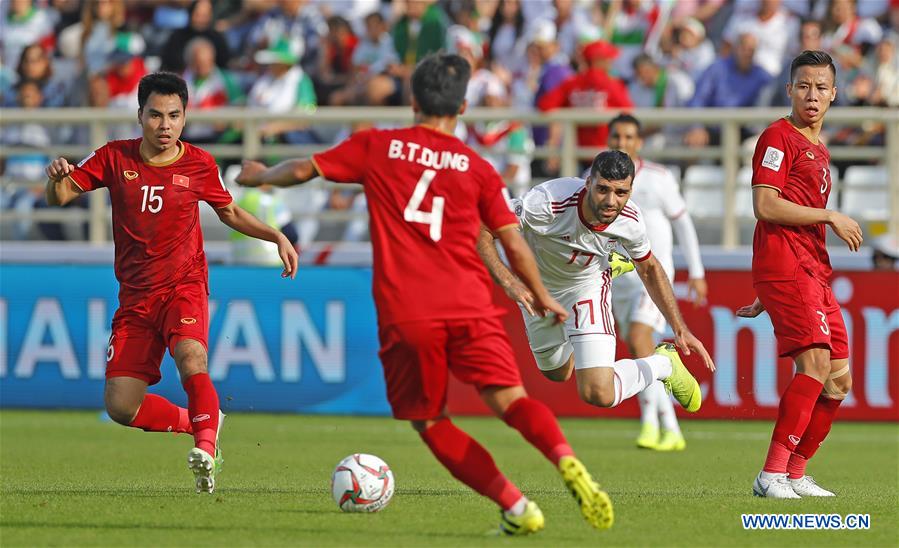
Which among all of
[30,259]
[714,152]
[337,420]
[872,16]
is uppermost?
[872,16]

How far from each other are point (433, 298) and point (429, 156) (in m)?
0.63

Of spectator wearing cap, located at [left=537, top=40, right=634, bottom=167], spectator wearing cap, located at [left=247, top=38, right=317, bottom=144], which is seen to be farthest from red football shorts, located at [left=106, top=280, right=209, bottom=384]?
spectator wearing cap, located at [left=247, top=38, right=317, bottom=144]

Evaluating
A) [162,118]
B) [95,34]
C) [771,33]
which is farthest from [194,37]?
[162,118]

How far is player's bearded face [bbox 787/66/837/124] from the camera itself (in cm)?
851

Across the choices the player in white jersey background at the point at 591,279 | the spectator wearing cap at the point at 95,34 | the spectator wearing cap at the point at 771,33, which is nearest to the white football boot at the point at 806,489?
the player in white jersey background at the point at 591,279

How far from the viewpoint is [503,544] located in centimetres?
673

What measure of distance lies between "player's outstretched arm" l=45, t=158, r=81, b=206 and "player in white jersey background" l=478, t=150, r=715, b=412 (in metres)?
2.60

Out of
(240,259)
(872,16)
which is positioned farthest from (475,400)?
(872,16)

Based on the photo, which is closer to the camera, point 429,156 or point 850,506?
point 429,156

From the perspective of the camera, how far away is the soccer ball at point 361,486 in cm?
781

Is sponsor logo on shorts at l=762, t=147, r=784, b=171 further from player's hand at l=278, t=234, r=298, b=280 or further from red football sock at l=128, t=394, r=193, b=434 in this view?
red football sock at l=128, t=394, r=193, b=434

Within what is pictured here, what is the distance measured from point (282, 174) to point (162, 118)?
6.63ft

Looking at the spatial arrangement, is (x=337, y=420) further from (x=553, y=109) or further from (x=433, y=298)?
(x=433, y=298)

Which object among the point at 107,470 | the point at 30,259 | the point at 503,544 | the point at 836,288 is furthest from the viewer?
the point at 30,259
